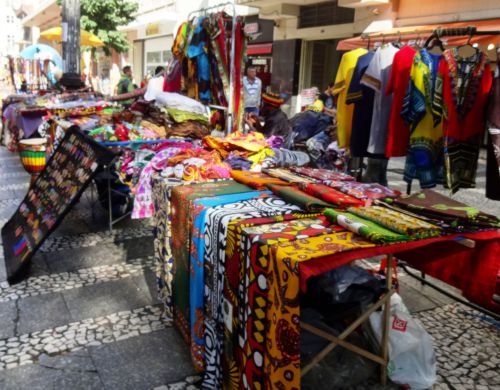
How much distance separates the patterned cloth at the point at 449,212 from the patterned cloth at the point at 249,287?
0.46 m

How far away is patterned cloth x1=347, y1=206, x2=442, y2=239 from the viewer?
6.33 feet

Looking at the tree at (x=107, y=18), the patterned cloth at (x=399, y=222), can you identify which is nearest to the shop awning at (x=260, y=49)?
the tree at (x=107, y=18)

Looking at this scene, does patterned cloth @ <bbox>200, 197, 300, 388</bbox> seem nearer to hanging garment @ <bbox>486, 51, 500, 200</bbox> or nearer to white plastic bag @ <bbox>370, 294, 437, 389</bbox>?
white plastic bag @ <bbox>370, 294, 437, 389</bbox>

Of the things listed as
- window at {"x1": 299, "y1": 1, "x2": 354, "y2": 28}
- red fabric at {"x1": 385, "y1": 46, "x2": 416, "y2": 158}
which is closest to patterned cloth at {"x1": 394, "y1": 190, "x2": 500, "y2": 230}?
red fabric at {"x1": 385, "y1": 46, "x2": 416, "y2": 158}

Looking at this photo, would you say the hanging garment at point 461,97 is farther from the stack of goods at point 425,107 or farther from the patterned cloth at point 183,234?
the patterned cloth at point 183,234

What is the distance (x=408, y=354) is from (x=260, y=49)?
15.6m

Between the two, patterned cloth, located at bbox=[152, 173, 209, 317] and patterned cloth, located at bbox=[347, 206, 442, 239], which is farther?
patterned cloth, located at bbox=[152, 173, 209, 317]

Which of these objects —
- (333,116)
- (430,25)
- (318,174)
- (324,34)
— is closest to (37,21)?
(324,34)

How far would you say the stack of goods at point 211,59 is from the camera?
4773 mm

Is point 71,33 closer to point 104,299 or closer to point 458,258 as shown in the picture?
point 104,299

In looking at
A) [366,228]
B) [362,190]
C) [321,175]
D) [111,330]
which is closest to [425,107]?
[321,175]

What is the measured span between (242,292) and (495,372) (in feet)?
5.51

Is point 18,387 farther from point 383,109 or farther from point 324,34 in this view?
point 324,34

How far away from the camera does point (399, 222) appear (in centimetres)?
197
